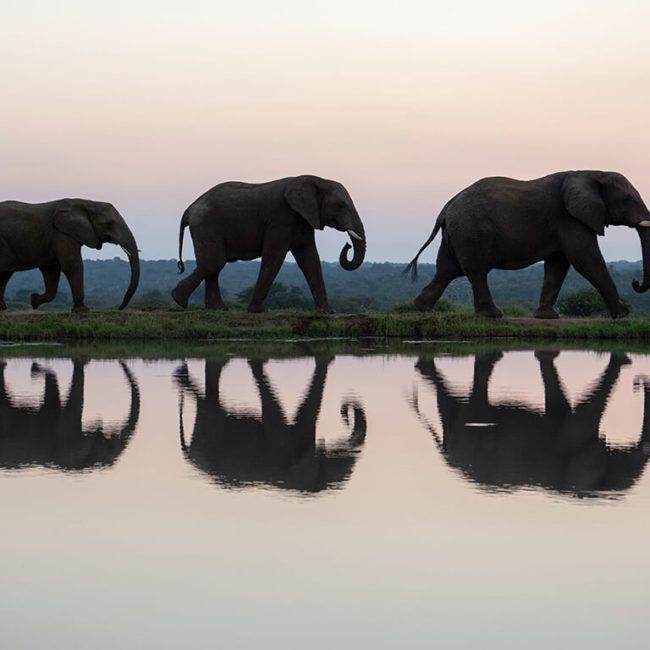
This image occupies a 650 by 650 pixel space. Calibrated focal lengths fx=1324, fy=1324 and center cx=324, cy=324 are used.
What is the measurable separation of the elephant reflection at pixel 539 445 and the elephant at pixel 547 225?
12436 millimetres

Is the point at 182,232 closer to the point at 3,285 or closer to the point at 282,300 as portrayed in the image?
the point at 3,285

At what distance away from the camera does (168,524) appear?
7.02 metres

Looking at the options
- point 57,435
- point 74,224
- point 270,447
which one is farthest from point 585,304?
point 270,447

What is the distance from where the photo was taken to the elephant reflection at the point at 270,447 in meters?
8.52

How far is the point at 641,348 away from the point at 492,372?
6.97 meters

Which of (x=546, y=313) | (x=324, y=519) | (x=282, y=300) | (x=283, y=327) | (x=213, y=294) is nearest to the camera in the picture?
(x=324, y=519)

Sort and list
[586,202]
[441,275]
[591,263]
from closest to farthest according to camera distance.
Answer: [586,202] < [591,263] < [441,275]

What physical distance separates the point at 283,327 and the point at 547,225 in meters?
5.79

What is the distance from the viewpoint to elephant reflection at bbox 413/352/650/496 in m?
8.45

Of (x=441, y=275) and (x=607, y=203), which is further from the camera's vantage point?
(x=441, y=275)

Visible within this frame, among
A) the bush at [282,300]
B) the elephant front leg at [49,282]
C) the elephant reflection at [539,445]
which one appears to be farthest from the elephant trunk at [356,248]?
the bush at [282,300]

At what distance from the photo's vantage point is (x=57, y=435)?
414 inches

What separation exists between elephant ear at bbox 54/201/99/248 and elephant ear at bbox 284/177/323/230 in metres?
4.33

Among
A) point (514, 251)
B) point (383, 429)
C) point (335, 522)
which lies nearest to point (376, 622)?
point (335, 522)
